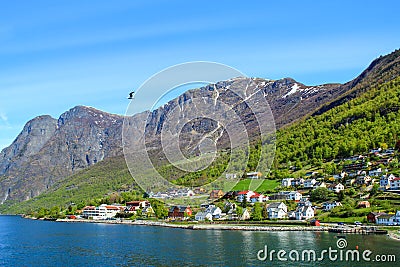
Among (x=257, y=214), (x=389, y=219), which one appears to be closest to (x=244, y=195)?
(x=257, y=214)

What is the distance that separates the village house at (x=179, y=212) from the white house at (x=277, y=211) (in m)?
A: 18.1

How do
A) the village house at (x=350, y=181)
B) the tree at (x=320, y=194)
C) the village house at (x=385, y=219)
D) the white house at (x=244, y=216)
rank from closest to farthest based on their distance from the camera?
1. the village house at (x=385, y=219)
2. the white house at (x=244, y=216)
3. the tree at (x=320, y=194)
4. the village house at (x=350, y=181)

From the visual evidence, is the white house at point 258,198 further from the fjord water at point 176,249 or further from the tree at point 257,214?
the fjord water at point 176,249

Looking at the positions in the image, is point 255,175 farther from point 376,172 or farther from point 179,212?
point 376,172

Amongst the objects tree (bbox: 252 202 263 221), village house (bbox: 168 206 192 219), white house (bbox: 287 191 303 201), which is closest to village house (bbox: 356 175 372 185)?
white house (bbox: 287 191 303 201)

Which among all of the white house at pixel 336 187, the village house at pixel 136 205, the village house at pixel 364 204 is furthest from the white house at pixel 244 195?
the village house at pixel 136 205

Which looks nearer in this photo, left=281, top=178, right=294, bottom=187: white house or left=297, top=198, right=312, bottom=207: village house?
left=297, top=198, right=312, bottom=207: village house

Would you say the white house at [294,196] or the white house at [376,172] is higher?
the white house at [376,172]

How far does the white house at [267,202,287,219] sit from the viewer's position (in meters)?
72.6

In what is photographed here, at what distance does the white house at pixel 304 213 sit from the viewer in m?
68.0

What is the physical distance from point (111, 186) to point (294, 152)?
9674cm

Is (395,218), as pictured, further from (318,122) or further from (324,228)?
(318,122)

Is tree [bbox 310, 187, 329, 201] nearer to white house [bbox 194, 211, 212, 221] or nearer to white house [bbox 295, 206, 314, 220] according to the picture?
white house [bbox 295, 206, 314, 220]

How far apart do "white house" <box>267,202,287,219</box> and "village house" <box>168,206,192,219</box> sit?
59.5ft
